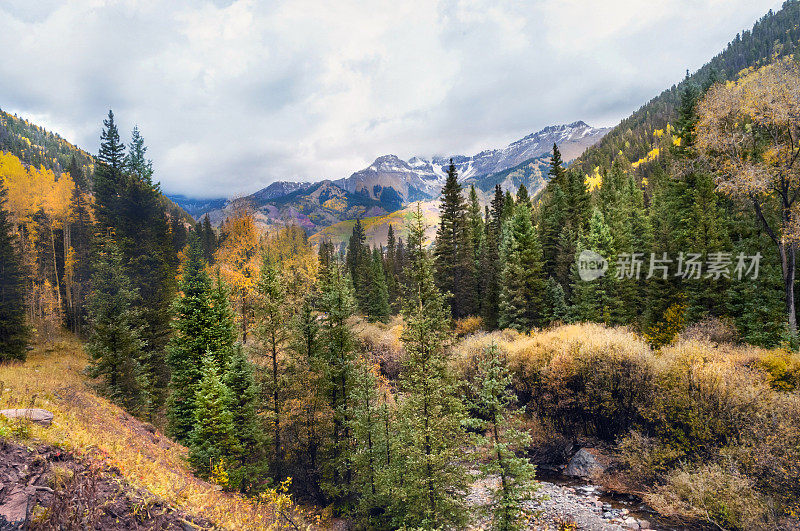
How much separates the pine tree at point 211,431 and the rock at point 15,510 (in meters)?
10.4

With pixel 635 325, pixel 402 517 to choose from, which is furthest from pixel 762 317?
pixel 402 517

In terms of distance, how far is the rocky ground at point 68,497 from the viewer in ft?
19.1

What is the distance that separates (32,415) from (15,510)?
12.9 ft

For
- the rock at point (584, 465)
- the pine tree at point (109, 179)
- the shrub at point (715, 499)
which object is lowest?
the rock at point (584, 465)

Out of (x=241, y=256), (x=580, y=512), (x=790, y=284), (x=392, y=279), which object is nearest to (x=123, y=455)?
(x=580, y=512)

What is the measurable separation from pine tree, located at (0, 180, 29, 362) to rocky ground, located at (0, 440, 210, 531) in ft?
84.2

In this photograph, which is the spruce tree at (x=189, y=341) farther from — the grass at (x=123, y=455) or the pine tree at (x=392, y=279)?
the pine tree at (x=392, y=279)

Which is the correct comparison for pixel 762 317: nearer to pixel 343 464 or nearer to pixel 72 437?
pixel 343 464

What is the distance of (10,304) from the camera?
2494 cm

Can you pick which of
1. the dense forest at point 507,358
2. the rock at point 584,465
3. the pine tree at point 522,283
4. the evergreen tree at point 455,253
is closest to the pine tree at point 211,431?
the dense forest at point 507,358

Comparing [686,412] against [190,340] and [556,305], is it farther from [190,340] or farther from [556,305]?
[190,340]

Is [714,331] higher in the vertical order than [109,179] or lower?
lower

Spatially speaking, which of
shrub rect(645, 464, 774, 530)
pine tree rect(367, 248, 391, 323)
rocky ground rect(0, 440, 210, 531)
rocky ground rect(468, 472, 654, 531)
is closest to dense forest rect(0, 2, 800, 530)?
shrub rect(645, 464, 774, 530)

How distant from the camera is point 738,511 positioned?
45.0ft
